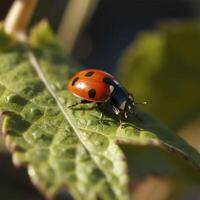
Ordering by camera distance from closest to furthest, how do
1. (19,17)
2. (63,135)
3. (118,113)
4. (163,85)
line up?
(63,135)
(118,113)
(19,17)
(163,85)

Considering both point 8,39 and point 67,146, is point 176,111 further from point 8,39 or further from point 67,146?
point 67,146

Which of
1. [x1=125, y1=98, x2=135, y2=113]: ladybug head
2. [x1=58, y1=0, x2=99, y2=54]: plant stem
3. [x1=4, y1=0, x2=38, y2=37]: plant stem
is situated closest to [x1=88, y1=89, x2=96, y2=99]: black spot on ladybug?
[x1=125, y1=98, x2=135, y2=113]: ladybug head

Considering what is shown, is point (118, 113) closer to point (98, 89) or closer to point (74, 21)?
point (98, 89)

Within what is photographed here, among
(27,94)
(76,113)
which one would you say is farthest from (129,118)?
(27,94)

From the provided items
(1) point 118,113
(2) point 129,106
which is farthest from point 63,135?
(2) point 129,106

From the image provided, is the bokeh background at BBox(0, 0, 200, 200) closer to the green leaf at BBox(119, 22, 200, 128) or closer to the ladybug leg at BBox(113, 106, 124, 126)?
the green leaf at BBox(119, 22, 200, 128)

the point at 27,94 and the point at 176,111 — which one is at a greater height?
the point at 27,94
